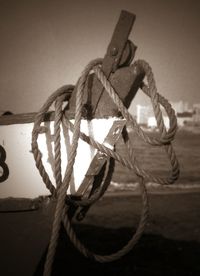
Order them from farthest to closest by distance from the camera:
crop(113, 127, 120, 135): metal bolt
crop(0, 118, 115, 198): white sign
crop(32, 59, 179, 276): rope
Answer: crop(0, 118, 115, 198): white sign
crop(113, 127, 120, 135): metal bolt
crop(32, 59, 179, 276): rope

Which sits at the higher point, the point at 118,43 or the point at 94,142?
the point at 118,43

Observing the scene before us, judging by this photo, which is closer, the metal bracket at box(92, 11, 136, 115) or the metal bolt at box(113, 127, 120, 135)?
the metal bracket at box(92, 11, 136, 115)

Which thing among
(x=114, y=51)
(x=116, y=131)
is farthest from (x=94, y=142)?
(x=114, y=51)

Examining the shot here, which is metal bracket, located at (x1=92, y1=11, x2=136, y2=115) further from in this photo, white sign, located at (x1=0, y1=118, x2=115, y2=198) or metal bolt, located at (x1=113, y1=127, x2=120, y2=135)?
white sign, located at (x1=0, y1=118, x2=115, y2=198)

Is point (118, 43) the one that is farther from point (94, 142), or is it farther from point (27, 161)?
point (27, 161)

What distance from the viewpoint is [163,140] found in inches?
48.9

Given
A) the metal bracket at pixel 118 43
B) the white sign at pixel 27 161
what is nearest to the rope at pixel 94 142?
the metal bracket at pixel 118 43

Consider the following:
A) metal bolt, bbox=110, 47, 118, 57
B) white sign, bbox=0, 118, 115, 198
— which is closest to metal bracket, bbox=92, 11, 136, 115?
metal bolt, bbox=110, 47, 118, 57

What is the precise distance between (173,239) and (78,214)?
2651mm

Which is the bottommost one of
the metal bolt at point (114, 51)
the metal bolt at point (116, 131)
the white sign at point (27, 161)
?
the white sign at point (27, 161)

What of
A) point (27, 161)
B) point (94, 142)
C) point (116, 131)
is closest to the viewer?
point (94, 142)

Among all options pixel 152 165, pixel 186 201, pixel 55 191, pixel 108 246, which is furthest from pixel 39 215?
pixel 152 165

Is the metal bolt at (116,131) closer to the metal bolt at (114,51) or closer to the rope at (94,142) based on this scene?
the rope at (94,142)

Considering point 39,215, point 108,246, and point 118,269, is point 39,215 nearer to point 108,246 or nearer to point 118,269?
point 118,269
